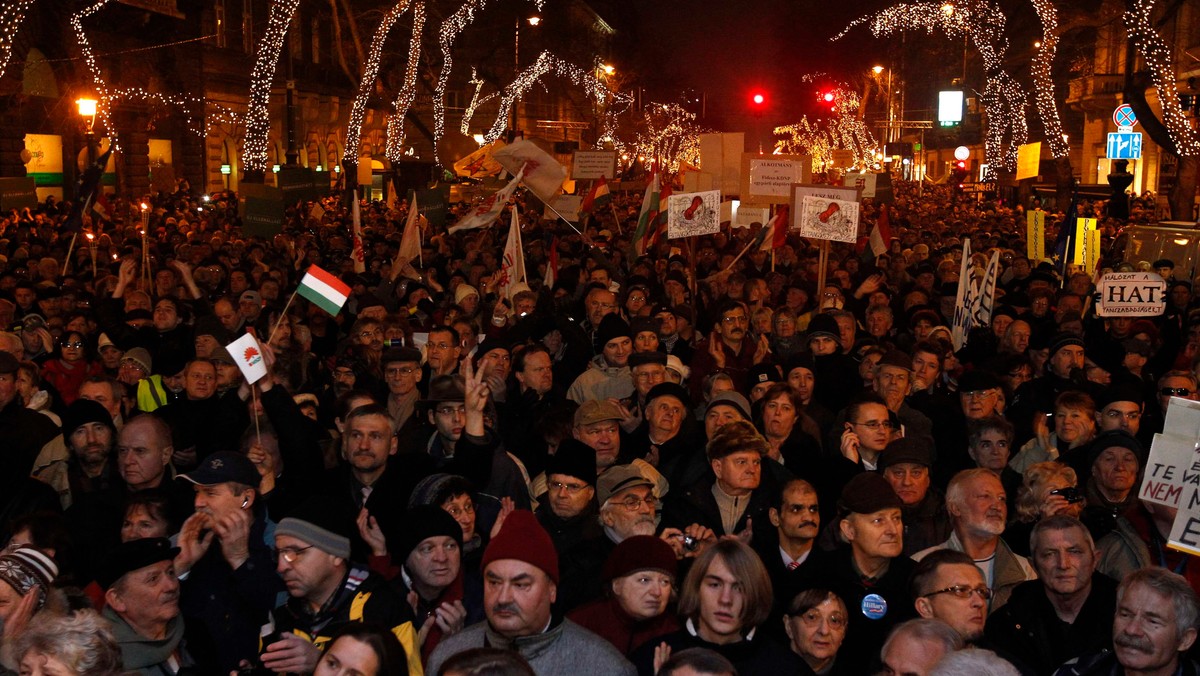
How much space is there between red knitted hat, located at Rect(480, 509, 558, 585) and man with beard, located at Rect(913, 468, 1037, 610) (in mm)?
1821

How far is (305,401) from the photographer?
7.76 m

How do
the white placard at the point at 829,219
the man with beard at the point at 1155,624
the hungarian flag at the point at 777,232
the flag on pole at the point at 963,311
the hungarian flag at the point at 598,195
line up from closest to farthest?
the man with beard at the point at 1155,624 < the flag on pole at the point at 963,311 < the white placard at the point at 829,219 < the hungarian flag at the point at 777,232 < the hungarian flag at the point at 598,195

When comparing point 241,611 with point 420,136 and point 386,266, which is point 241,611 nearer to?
point 386,266

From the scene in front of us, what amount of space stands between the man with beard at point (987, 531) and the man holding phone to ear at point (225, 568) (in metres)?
2.76

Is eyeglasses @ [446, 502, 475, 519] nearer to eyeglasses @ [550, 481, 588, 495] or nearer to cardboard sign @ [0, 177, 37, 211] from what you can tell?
eyeglasses @ [550, 481, 588, 495]

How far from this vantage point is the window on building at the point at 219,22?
42281 millimetres

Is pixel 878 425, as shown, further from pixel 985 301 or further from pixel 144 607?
pixel 985 301

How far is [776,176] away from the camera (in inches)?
653

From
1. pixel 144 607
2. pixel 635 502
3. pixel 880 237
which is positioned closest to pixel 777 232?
pixel 880 237

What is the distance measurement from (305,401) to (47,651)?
13.0ft

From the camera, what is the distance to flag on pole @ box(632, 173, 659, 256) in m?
17.1

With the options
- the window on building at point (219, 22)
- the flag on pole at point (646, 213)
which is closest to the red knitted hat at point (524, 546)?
the flag on pole at point (646, 213)

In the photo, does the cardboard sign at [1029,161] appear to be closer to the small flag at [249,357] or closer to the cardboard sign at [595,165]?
the cardboard sign at [595,165]

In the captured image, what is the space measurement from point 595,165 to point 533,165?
205 inches
